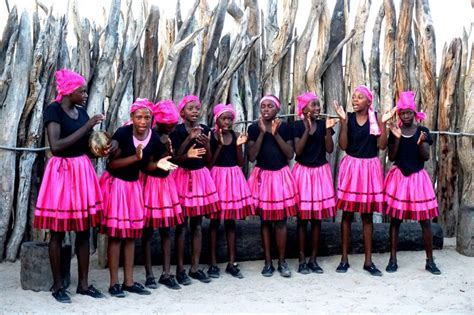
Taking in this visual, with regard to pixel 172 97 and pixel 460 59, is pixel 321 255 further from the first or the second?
pixel 460 59

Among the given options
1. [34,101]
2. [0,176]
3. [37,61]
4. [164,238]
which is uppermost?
[37,61]

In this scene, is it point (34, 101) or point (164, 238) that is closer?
point (164, 238)

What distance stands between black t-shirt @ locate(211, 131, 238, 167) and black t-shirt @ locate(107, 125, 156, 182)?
0.75m

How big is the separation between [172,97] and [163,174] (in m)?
1.52

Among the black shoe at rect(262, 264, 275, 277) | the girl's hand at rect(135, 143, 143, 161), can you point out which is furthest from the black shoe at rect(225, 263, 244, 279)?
the girl's hand at rect(135, 143, 143, 161)

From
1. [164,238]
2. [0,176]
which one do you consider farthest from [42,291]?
[0,176]

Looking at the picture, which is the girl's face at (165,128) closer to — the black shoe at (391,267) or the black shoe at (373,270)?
the black shoe at (373,270)

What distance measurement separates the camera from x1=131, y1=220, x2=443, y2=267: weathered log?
584cm

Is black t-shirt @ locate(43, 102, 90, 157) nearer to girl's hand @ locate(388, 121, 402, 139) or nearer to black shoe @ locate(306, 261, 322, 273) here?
black shoe @ locate(306, 261, 322, 273)

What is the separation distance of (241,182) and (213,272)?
843mm

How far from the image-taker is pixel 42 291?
4.90 m

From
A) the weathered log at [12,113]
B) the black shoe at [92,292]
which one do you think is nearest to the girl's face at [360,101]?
the black shoe at [92,292]

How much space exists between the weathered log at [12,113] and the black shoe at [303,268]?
2.80 metres

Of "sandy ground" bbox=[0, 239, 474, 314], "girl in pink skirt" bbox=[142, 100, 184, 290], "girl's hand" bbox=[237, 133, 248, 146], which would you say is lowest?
"sandy ground" bbox=[0, 239, 474, 314]
